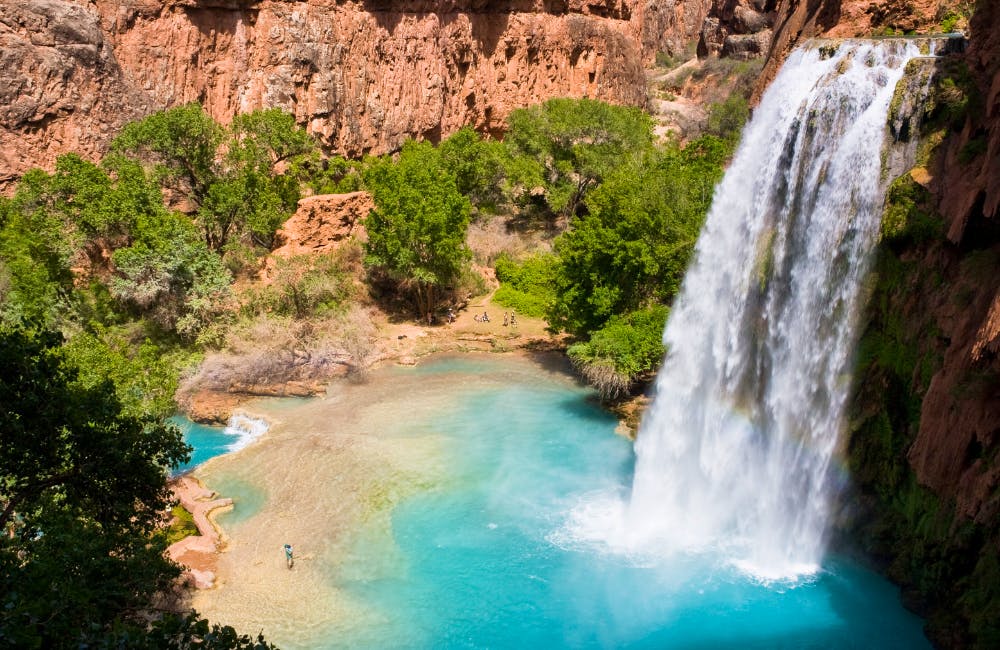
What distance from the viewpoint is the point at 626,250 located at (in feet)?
79.9

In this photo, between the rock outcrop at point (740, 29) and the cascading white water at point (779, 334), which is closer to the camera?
the cascading white water at point (779, 334)

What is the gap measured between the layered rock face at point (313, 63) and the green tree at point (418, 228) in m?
9.58

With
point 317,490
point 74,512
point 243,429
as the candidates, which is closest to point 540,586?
point 317,490

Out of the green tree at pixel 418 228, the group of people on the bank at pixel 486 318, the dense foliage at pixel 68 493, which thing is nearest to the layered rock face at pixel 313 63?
the green tree at pixel 418 228

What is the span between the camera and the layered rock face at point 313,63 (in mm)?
30344

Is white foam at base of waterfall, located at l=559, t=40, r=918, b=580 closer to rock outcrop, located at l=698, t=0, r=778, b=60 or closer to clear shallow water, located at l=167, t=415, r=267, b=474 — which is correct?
clear shallow water, located at l=167, t=415, r=267, b=474

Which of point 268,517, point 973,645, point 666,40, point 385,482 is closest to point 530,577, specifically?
point 385,482

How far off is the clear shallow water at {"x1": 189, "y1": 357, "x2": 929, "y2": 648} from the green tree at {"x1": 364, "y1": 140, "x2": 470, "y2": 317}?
12.3 metres

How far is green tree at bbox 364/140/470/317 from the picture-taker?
30531 millimetres

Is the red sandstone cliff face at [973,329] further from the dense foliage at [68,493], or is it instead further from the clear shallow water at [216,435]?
the clear shallow water at [216,435]

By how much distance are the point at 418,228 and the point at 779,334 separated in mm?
→ 16994

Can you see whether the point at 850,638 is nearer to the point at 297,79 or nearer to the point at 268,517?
the point at 268,517

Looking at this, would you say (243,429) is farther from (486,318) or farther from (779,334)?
(779,334)

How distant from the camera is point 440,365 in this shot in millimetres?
29062
